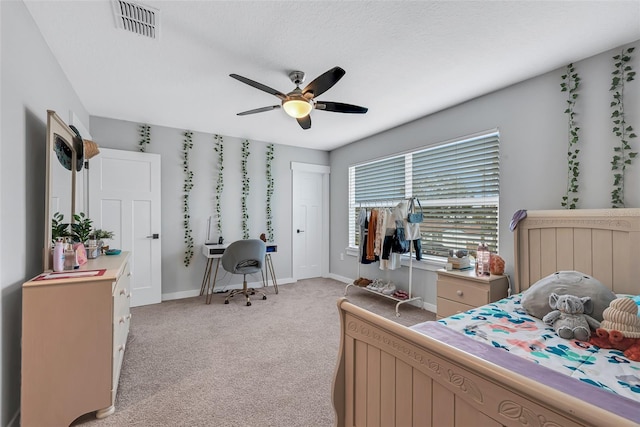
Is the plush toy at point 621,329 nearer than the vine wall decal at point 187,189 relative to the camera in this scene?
Yes

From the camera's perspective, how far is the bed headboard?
1877 millimetres

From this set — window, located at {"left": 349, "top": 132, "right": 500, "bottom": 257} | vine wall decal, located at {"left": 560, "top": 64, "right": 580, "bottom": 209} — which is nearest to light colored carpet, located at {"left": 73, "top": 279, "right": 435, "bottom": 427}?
window, located at {"left": 349, "top": 132, "right": 500, "bottom": 257}

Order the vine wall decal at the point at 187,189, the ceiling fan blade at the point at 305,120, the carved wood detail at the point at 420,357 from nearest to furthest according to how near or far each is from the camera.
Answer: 1. the carved wood detail at the point at 420,357
2. the ceiling fan blade at the point at 305,120
3. the vine wall decal at the point at 187,189

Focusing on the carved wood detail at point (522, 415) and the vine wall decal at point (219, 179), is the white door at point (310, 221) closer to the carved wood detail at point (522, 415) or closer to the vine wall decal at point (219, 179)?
the vine wall decal at point (219, 179)

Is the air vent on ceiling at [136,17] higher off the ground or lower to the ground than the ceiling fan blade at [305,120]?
higher

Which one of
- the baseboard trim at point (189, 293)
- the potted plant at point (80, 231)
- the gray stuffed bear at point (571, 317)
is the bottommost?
the baseboard trim at point (189, 293)

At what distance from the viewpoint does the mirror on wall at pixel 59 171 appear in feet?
6.00

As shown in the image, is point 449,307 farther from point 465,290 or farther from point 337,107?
point 337,107

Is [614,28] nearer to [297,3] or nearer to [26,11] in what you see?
[297,3]

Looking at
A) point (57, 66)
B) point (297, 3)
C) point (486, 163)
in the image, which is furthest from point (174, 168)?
point (486, 163)

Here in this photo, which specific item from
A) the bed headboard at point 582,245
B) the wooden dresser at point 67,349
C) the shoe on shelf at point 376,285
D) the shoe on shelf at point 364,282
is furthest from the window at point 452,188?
the wooden dresser at point 67,349

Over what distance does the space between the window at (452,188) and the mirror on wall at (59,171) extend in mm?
3615

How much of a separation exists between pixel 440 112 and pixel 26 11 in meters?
3.66

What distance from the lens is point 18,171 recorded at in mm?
1630
